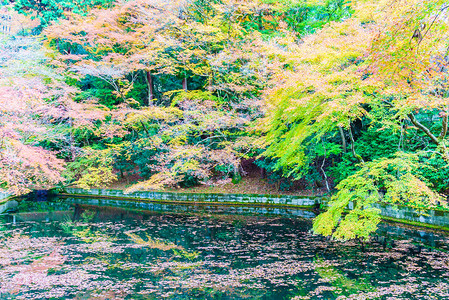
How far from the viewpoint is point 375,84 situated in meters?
6.09

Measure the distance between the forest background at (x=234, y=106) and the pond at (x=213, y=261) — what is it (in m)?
1.02

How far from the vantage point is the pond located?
5.09 m

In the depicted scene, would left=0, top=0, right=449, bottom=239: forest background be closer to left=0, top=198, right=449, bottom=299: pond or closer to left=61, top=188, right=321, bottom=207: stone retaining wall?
left=61, top=188, right=321, bottom=207: stone retaining wall

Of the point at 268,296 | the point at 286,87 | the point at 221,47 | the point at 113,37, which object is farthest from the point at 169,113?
the point at 268,296

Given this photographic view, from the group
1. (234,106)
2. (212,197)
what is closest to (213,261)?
(212,197)

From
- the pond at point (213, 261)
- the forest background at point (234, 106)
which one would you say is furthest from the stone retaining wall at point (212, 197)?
the pond at point (213, 261)

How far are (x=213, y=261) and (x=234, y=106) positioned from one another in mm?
8390

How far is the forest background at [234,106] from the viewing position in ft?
23.6

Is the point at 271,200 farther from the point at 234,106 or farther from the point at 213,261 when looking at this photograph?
the point at 213,261

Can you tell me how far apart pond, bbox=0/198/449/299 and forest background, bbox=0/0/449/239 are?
3.33 feet

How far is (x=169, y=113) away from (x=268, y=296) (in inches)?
439

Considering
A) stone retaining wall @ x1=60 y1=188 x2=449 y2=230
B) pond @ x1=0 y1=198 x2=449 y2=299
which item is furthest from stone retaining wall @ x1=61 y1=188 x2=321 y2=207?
pond @ x1=0 y1=198 x2=449 y2=299

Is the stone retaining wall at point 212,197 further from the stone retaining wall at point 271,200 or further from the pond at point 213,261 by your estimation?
the pond at point 213,261

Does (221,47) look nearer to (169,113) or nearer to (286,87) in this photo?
(169,113)
